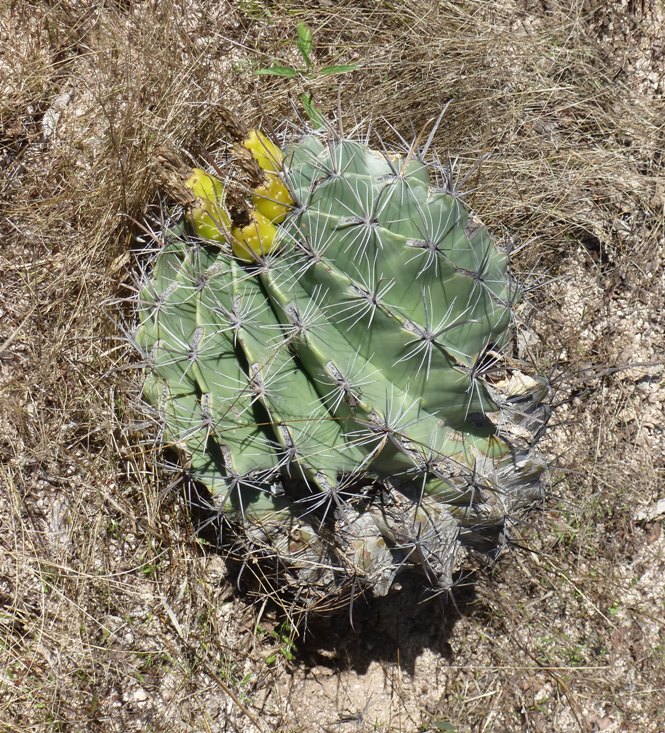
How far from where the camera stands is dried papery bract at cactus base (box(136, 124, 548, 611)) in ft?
6.67

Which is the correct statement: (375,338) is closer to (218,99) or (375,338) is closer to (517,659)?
(218,99)

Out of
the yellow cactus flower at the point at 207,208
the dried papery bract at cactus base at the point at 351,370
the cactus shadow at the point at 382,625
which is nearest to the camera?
the dried papery bract at cactus base at the point at 351,370

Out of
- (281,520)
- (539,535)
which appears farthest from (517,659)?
(281,520)

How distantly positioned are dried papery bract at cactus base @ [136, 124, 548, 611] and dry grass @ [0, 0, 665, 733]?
50cm

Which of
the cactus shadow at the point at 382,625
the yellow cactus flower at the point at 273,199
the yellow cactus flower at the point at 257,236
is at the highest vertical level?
the yellow cactus flower at the point at 273,199

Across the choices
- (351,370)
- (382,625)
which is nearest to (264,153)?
(351,370)

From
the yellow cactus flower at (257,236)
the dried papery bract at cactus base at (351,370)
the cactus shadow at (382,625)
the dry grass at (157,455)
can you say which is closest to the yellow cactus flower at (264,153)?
the dried papery bract at cactus base at (351,370)

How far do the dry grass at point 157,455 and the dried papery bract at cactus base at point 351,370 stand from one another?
19.7 inches

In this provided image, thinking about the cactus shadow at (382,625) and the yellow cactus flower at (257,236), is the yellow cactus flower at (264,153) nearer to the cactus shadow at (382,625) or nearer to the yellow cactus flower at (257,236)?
the yellow cactus flower at (257,236)

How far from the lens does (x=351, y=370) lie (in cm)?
205

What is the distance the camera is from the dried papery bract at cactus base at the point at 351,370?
2.03 m

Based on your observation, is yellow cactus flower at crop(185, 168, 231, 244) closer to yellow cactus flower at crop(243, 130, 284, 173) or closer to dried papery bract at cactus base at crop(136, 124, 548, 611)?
dried papery bract at cactus base at crop(136, 124, 548, 611)

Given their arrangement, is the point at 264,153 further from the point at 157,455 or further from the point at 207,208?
the point at 157,455

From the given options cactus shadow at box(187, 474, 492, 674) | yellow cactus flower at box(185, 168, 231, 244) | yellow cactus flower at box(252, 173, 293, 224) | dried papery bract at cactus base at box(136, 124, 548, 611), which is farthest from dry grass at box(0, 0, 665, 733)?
yellow cactus flower at box(252, 173, 293, 224)
